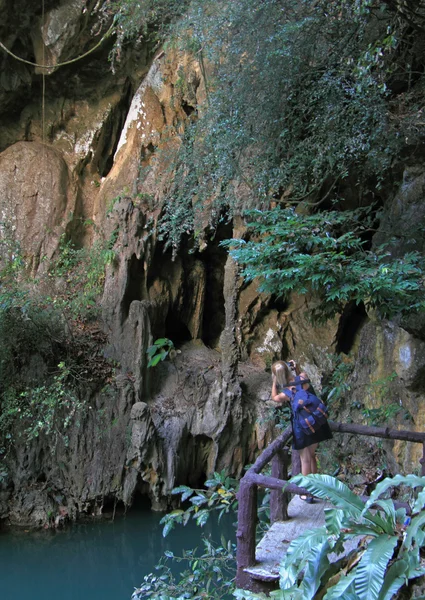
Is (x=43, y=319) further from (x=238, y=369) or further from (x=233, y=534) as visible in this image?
(x=233, y=534)

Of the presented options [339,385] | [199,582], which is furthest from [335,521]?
[339,385]

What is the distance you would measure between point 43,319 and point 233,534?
4248mm

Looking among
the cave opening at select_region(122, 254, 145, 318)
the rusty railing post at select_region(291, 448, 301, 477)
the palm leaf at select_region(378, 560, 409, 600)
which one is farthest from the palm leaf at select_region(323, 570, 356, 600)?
the cave opening at select_region(122, 254, 145, 318)

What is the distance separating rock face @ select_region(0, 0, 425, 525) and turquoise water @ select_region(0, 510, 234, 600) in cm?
33

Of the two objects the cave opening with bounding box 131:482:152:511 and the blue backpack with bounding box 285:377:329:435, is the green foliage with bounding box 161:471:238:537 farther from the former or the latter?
the cave opening with bounding box 131:482:152:511

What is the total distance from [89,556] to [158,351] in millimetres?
3214

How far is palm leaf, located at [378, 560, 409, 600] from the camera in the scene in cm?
211

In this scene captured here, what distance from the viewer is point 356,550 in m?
2.43

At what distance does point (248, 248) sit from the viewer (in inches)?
163

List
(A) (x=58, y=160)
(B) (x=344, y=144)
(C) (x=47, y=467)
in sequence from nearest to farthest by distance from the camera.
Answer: (B) (x=344, y=144) < (C) (x=47, y=467) < (A) (x=58, y=160)

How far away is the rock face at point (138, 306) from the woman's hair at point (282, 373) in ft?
6.92

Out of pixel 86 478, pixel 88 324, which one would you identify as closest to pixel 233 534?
pixel 86 478

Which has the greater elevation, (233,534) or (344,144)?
(344,144)

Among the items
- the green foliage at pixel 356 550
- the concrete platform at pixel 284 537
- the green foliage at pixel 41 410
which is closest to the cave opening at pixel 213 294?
the green foliage at pixel 41 410
